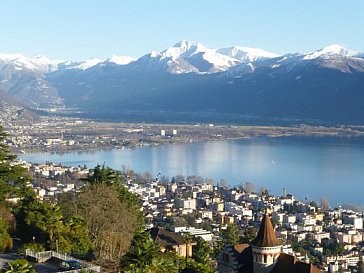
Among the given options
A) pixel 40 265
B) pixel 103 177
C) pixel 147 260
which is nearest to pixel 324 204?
pixel 103 177

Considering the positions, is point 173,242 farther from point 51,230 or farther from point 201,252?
point 51,230

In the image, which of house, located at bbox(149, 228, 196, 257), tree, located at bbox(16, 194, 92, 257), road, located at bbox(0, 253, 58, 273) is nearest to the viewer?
road, located at bbox(0, 253, 58, 273)

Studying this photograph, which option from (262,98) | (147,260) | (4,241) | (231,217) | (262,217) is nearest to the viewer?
(147,260)

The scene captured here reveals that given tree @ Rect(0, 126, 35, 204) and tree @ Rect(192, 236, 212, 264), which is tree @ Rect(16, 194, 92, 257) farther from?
tree @ Rect(192, 236, 212, 264)

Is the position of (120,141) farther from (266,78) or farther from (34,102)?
A: (34,102)

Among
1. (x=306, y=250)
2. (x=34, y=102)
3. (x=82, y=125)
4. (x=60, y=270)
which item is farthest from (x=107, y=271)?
(x=34, y=102)

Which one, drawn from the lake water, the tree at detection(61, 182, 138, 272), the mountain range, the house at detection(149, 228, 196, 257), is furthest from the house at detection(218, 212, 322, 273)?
the mountain range
